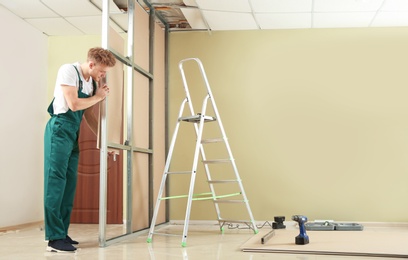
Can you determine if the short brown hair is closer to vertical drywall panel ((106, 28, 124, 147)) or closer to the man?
the man

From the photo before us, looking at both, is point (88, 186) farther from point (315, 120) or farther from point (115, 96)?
point (315, 120)

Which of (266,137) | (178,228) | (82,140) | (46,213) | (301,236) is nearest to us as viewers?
(46,213)

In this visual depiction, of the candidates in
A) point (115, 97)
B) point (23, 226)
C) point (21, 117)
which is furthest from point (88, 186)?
point (115, 97)

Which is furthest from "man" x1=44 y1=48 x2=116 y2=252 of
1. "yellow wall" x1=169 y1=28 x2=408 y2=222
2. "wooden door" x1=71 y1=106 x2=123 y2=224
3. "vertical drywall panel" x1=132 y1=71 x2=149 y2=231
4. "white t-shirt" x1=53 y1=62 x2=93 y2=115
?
"wooden door" x1=71 y1=106 x2=123 y2=224

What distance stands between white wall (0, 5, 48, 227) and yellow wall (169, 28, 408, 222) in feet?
5.50

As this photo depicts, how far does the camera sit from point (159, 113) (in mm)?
5715

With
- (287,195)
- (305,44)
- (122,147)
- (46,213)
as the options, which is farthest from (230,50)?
(46,213)

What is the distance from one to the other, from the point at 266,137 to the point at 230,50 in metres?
1.11

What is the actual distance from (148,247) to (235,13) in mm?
2698

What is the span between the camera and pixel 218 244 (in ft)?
13.4

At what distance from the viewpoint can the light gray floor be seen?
3416mm

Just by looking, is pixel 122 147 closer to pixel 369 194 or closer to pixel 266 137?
pixel 266 137

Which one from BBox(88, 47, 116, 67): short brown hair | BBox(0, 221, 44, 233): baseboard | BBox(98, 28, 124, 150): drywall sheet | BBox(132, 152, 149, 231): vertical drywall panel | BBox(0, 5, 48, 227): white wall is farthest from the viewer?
BBox(0, 5, 48, 227): white wall

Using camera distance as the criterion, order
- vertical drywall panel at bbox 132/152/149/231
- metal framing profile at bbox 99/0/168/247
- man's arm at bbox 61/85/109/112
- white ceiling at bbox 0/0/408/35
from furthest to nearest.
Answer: white ceiling at bbox 0/0/408/35 < vertical drywall panel at bbox 132/152/149/231 < metal framing profile at bbox 99/0/168/247 < man's arm at bbox 61/85/109/112
